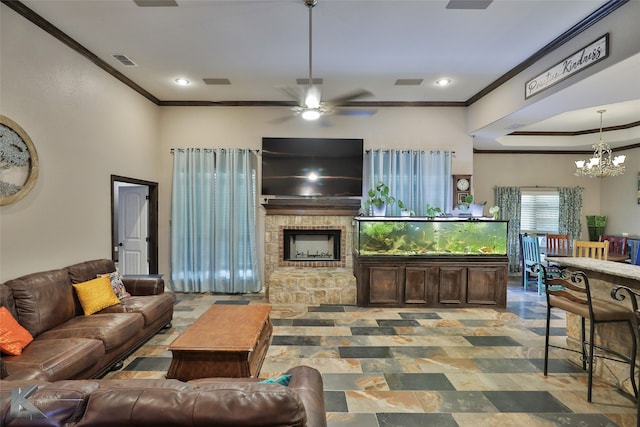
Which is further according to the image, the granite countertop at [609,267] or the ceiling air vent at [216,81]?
the ceiling air vent at [216,81]

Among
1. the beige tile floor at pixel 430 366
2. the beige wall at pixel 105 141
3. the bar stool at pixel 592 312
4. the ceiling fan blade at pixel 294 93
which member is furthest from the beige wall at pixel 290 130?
the bar stool at pixel 592 312

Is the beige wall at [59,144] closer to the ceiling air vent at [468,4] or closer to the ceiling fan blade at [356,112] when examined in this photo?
the ceiling fan blade at [356,112]

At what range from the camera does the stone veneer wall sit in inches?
199

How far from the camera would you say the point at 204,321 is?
116 inches

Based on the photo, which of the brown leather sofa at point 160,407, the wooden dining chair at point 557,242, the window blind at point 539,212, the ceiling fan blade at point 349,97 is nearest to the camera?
the brown leather sofa at point 160,407

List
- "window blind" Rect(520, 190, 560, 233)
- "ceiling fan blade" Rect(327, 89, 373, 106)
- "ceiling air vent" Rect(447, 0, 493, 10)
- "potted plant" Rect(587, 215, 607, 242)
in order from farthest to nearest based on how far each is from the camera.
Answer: "window blind" Rect(520, 190, 560, 233), "potted plant" Rect(587, 215, 607, 242), "ceiling fan blade" Rect(327, 89, 373, 106), "ceiling air vent" Rect(447, 0, 493, 10)

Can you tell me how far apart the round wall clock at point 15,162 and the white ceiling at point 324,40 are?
1.25 metres

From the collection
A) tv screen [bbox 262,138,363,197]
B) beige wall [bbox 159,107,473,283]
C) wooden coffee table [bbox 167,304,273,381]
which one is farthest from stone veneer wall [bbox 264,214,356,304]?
wooden coffee table [bbox 167,304,273,381]

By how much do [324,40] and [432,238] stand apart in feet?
10.6

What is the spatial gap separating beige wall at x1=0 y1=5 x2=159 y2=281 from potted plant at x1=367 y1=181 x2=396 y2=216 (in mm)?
3851

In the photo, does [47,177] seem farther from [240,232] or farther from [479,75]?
[479,75]

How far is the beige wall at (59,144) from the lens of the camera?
2934mm

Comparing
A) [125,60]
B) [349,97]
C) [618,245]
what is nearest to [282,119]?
[349,97]

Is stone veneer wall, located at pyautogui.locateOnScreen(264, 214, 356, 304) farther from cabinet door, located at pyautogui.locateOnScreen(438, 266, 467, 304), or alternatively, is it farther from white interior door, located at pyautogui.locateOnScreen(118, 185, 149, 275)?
white interior door, located at pyautogui.locateOnScreen(118, 185, 149, 275)
